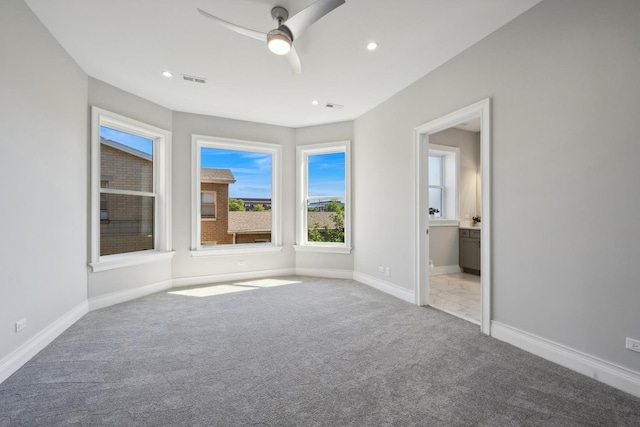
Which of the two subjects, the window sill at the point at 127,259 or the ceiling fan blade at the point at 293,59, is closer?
the ceiling fan blade at the point at 293,59

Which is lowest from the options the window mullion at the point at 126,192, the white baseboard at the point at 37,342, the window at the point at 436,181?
the white baseboard at the point at 37,342

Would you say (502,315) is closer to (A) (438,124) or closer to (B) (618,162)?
(B) (618,162)

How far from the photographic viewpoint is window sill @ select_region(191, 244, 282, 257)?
4.64 metres

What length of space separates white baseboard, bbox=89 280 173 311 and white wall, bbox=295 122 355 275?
7.33 feet

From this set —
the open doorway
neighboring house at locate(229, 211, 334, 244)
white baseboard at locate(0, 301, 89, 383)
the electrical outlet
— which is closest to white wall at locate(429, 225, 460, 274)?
the open doorway

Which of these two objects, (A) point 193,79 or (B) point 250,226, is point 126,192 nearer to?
(A) point 193,79

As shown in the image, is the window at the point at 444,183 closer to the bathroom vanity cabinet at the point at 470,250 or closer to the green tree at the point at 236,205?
the bathroom vanity cabinet at the point at 470,250

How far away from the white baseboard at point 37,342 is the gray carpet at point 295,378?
0.20ft

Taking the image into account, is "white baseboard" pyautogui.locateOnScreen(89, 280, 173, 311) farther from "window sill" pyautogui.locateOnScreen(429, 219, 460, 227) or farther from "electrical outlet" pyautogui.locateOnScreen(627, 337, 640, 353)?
"electrical outlet" pyautogui.locateOnScreen(627, 337, 640, 353)

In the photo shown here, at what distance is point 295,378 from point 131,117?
12.8 feet

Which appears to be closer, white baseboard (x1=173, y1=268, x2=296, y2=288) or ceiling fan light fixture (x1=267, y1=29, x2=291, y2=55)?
ceiling fan light fixture (x1=267, y1=29, x2=291, y2=55)

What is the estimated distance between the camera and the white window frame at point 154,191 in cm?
340

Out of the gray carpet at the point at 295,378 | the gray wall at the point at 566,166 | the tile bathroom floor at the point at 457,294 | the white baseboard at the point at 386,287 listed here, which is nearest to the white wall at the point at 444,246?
the tile bathroom floor at the point at 457,294

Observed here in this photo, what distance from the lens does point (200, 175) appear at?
472 cm
